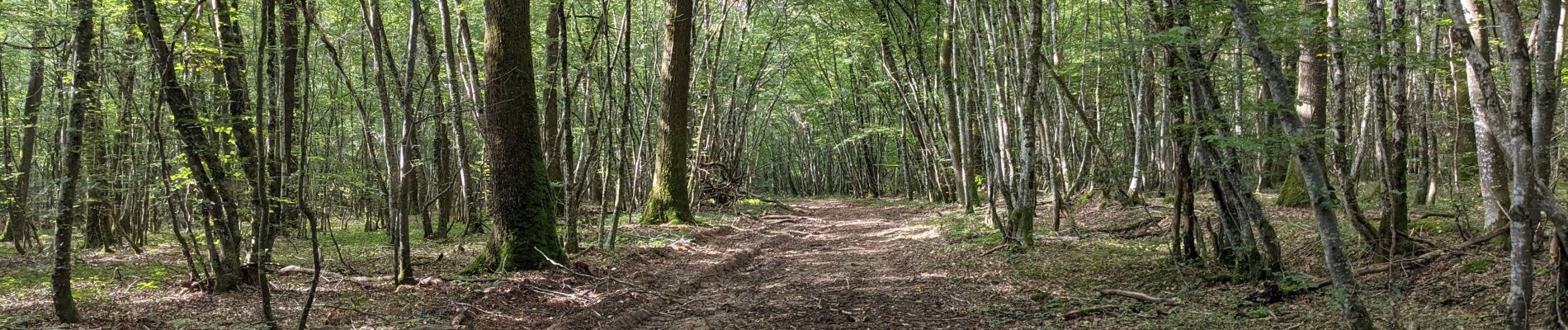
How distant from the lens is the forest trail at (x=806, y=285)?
5.75m

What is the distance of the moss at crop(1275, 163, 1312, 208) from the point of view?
33.7 feet

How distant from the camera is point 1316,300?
16.6 feet

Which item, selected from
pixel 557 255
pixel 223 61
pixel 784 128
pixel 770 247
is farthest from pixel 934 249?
pixel 784 128

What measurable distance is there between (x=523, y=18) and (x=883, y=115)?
21.1 metres

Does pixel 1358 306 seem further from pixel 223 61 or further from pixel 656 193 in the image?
pixel 656 193

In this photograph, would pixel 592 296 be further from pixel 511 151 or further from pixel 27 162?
pixel 27 162

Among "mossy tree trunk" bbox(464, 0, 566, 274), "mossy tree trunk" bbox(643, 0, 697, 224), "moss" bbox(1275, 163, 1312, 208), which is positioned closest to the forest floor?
"mossy tree trunk" bbox(464, 0, 566, 274)

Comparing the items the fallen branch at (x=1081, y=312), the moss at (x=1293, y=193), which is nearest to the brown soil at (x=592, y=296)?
the fallen branch at (x=1081, y=312)

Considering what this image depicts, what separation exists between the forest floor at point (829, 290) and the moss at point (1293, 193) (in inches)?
27.9

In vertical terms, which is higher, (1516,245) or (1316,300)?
(1516,245)

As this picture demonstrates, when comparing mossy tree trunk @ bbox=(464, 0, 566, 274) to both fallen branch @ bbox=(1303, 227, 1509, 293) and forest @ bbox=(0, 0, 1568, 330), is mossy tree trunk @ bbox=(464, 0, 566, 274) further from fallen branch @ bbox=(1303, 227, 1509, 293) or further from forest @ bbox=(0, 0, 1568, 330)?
fallen branch @ bbox=(1303, 227, 1509, 293)

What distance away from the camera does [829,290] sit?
275 inches

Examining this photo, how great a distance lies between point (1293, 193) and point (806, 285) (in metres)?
7.44

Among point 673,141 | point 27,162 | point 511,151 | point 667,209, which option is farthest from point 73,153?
point 27,162
